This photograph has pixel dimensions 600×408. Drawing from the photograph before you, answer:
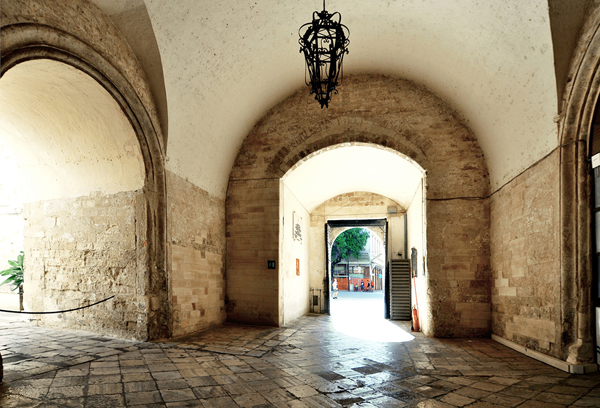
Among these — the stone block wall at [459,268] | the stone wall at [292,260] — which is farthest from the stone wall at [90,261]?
the stone block wall at [459,268]

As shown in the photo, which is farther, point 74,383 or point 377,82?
point 377,82

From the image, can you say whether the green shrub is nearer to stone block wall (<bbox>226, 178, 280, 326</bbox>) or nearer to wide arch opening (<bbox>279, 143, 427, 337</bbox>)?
stone block wall (<bbox>226, 178, 280, 326</bbox>)

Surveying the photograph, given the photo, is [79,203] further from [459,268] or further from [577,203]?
[577,203]

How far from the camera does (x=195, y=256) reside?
6852 mm

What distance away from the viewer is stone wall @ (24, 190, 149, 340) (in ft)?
18.9

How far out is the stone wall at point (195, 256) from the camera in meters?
6.20

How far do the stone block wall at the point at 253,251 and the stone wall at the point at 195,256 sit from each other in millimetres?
211

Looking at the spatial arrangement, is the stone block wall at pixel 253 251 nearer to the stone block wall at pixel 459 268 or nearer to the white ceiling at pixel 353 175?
the white ceiling at pixel 353 175

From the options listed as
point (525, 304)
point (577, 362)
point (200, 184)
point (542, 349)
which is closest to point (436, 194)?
point (525, 304)

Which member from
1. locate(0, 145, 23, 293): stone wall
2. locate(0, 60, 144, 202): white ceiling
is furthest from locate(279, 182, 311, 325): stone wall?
locate(0, 145, 23, 293): stone wall

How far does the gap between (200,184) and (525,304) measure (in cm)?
540

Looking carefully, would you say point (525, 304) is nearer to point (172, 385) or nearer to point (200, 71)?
point (172, 385)

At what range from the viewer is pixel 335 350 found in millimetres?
5707

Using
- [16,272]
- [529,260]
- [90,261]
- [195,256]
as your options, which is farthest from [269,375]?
[16,272]
